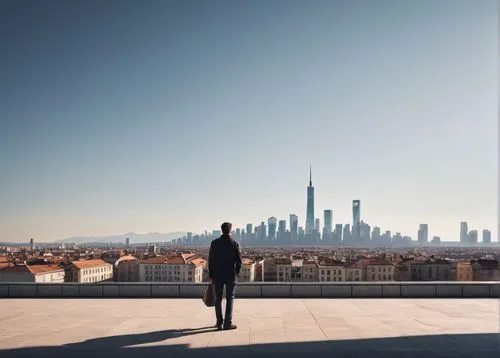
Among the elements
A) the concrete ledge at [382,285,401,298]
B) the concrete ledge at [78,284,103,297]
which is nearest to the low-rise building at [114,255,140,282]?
the concrete ledge at [78,284,103,297]

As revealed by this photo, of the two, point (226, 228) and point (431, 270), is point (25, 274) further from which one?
point (431, 270)

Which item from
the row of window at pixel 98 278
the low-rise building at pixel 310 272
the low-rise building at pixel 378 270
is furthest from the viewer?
the low-rise building at pixel 310 272

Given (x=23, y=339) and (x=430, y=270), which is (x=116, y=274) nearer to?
(x=430, y=270)

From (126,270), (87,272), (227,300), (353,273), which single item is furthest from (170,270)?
(227,300)

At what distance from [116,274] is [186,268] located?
69.6 ft

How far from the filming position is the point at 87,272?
90750mm

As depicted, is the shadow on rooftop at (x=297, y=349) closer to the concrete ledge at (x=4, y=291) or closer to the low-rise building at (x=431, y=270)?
the concrete ledge at (x=4, y=291)

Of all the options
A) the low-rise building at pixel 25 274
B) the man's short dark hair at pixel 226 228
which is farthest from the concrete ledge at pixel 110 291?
the low-rise building at pixel 25 274

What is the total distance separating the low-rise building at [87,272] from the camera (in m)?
85.9

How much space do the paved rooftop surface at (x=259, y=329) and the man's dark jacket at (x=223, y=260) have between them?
92cm

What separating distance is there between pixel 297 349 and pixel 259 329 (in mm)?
1457

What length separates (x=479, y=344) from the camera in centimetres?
645

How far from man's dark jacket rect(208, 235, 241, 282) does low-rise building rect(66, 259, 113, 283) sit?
85940mm

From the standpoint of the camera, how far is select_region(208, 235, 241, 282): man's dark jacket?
7664mm
